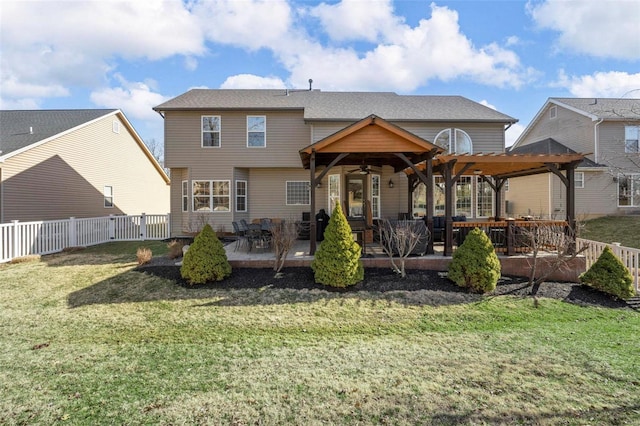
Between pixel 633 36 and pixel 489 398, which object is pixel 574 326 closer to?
pixel 489 398

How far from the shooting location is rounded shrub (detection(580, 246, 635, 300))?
20.8ft

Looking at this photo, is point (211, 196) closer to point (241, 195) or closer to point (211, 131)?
point (241, 195)

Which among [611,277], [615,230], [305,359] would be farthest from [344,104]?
[615,230]

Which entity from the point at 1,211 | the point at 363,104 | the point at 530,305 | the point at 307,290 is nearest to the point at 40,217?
the point at 1,211

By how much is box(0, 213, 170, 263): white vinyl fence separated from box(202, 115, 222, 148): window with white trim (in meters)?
4.19

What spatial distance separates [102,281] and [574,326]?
32.2 ft

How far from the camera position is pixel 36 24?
1152 cm

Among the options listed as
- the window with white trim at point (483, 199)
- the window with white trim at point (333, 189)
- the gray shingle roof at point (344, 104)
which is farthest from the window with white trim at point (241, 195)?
the window with white trim at point (483, 199)

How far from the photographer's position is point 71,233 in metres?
11.2

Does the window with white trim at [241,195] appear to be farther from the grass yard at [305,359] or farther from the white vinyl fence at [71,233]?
the grass yard at [305,359]

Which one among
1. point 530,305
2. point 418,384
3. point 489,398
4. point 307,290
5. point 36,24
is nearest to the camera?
point 489,398

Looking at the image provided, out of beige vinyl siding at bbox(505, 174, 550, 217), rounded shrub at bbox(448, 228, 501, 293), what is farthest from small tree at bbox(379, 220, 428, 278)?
beige vinyl siding at bbox(505, 174, 550, 217)

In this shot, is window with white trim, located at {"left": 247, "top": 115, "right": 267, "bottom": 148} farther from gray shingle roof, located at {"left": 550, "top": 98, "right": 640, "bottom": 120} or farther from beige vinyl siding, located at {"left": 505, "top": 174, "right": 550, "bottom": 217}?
gray shingle roof, located at {"left": 550, "top": 98, "right": 640, "bottom": 120}

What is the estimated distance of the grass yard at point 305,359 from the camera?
2.83 meters
